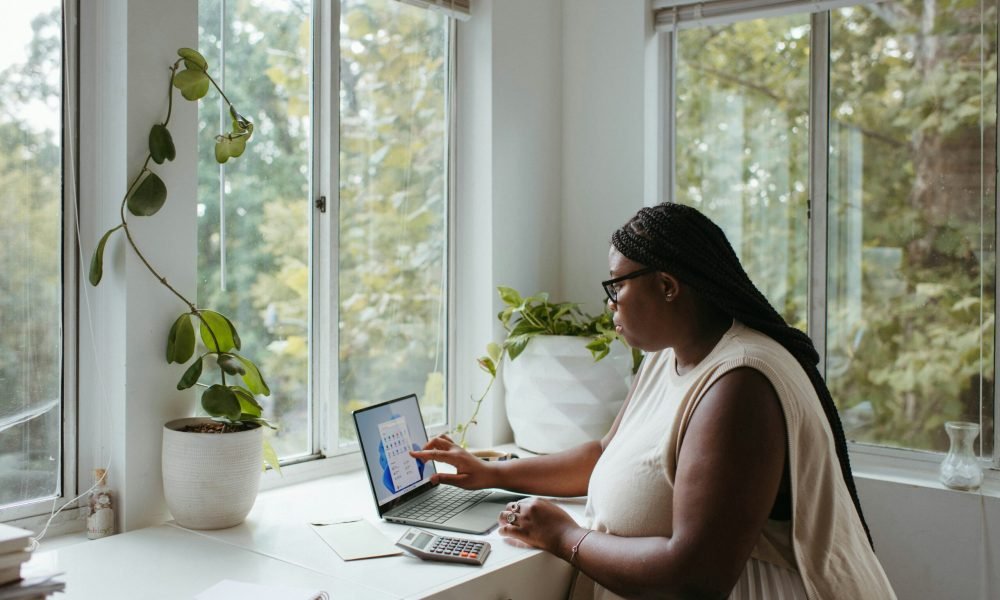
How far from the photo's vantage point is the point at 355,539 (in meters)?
1.65

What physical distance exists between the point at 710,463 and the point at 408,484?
30.7 inches

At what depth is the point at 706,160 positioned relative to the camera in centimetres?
259

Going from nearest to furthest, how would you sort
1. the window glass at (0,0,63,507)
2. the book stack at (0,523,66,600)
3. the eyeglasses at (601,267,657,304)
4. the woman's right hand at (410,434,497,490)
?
the book stack at (0,523,66,600), the eyeglasses at (601,267,657,304), the window glass at (0,0,63,507), the woman's right hand at (410,434,497,490)

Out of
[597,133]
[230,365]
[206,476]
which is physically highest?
[597,133]

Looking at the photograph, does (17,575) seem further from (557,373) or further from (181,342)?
(557,373)

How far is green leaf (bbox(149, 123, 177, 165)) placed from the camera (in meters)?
1.68

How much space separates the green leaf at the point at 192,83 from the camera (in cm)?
172

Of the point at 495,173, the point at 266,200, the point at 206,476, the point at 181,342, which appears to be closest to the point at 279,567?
the point at 206,476

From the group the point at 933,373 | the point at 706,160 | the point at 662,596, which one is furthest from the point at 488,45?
the point at 662,596

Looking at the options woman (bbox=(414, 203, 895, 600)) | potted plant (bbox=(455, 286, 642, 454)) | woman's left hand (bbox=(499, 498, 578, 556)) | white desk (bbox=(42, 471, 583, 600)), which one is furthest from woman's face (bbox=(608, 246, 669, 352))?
potted plant (bbox=(455, 286, 642, 454))

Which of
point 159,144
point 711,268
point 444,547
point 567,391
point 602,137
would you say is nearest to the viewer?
point 711,268

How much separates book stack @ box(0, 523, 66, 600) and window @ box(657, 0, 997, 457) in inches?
77.1

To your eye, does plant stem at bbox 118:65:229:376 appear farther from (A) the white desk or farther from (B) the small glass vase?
(B) the small glass vase

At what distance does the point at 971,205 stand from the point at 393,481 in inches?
62.8
